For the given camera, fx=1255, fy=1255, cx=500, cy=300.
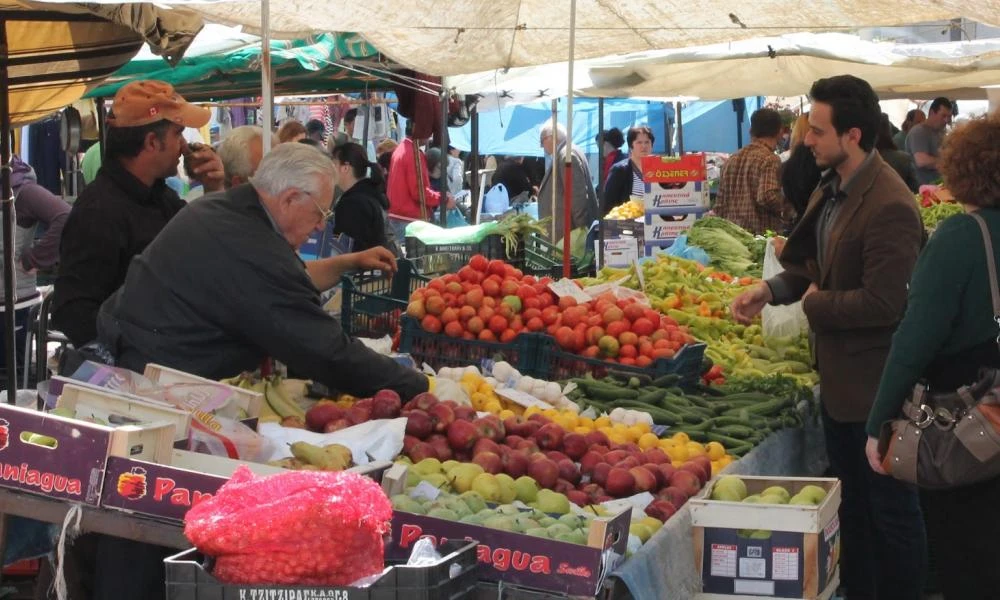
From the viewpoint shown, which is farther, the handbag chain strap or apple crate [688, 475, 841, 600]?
apple crate [688, 475, 841, 600]

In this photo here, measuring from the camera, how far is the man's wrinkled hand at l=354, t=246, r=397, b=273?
5047 mm

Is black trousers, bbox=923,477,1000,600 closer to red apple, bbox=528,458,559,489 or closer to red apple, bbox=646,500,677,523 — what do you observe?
red apple, bbox=646,500,677,523

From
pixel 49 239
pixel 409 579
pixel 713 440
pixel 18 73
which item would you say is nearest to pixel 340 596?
pixel 409 579

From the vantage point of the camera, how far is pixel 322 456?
11.9ft

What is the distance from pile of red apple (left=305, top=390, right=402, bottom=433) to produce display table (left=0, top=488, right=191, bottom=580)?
113 centimetres

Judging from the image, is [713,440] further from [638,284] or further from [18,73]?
[18,73]

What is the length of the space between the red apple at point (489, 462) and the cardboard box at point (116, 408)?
0.96 meters

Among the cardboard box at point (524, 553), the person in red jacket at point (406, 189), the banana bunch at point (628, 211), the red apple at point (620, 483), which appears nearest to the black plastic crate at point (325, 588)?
the cardboard box at point (524, 553)

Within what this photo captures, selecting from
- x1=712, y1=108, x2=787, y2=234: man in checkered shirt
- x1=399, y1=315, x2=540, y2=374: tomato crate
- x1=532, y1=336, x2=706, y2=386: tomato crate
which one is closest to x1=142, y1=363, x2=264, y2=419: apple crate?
x1=399, y1=315, x2=540, y2=374: tomato crate

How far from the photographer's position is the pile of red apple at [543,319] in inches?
228

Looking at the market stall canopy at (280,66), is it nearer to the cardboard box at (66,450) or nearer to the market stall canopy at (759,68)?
the market stall canopy at (759,68)

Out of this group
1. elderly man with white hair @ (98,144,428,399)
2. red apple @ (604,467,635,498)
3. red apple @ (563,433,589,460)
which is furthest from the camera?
red apple @ (563,433,589,460)

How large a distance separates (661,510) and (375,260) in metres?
1.79

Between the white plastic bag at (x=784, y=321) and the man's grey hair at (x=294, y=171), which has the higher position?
the man's grey hair at (x=294, y=171)
